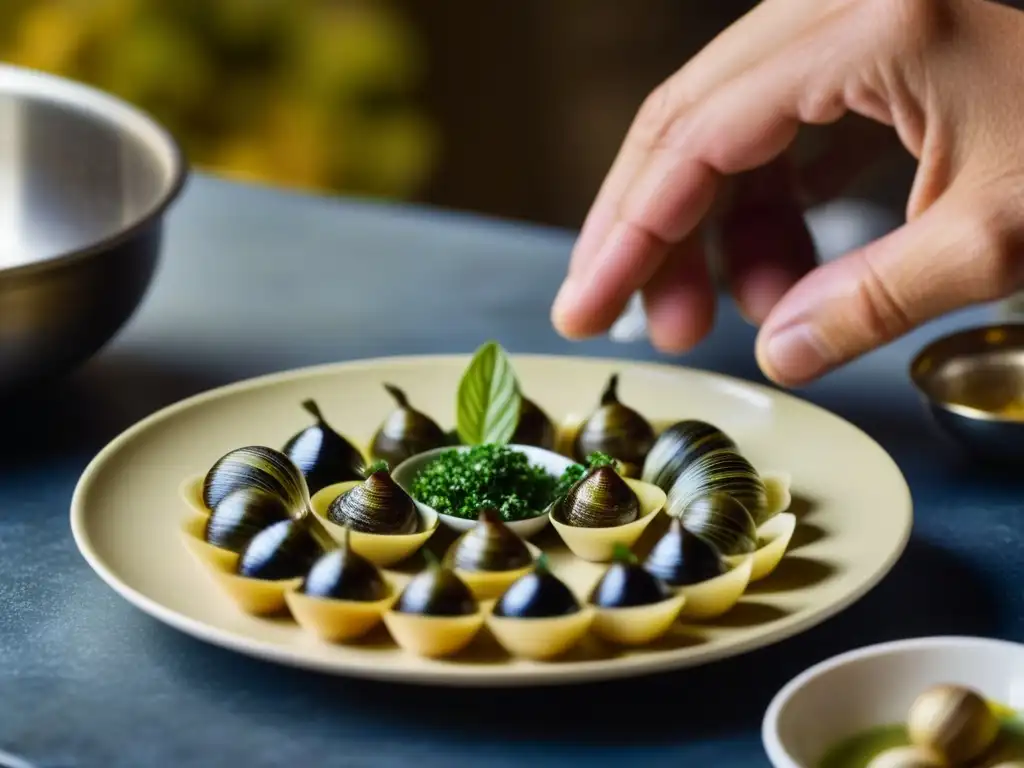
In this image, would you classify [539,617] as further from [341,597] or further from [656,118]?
[656,118]

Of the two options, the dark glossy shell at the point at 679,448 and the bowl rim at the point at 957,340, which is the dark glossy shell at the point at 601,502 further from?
the bowl rim at the point at 957,340

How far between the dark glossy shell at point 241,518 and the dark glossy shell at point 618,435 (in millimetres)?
230

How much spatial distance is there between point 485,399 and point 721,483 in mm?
193

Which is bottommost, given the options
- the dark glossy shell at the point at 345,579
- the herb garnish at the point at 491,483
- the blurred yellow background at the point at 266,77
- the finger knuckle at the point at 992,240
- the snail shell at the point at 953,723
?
the blurred yellow background at the point at 266,77

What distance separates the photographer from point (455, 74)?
2.99m

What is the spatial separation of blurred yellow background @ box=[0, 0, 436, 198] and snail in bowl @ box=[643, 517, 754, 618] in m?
1.83

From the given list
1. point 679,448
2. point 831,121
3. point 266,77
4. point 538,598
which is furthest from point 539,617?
point 266,77

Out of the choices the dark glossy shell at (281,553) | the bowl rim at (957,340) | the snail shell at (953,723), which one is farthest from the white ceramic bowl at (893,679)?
the bowl rim at (957,340)

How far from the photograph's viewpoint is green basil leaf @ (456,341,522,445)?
99 centimetres

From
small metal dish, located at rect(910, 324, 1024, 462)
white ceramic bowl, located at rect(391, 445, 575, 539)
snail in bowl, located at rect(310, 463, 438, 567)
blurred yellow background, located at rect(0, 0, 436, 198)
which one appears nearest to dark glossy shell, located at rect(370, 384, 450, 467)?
white ceramic bowl, located at rect(391, 445, 575, 539)

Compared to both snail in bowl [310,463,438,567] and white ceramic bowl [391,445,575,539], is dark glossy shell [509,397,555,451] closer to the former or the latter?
white ceramic bowl [391,445,575,539]

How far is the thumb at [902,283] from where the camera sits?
2.94 ft

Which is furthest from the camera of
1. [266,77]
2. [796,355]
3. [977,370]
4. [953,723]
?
[266,77]

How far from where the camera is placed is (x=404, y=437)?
38.4 inches
